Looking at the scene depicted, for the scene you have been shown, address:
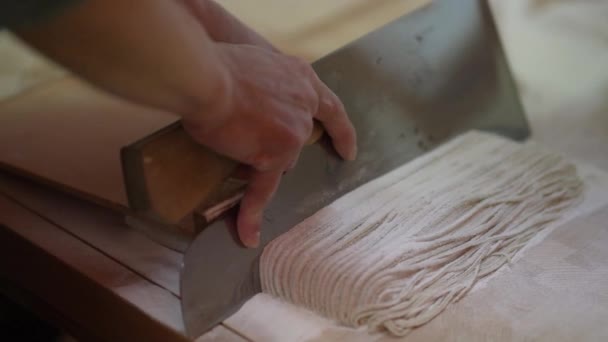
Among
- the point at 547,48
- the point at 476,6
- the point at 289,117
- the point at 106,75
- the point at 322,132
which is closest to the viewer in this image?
the point at 106,75

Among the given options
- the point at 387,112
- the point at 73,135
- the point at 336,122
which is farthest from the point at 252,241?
the point at 73,135

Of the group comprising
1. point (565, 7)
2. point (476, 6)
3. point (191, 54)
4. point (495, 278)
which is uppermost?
point (191, 54)

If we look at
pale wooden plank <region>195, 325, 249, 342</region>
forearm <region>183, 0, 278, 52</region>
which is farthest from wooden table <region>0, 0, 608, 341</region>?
forearm <region>183, 0, 278, 52</region>

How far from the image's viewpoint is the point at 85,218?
34.0 inches

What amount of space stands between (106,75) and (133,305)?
0.30 metres

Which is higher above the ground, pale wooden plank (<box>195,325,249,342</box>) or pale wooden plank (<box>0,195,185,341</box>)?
pale wooden plank (<box>0,195,185,341</box>)

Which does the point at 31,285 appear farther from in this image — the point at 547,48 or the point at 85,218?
the point at 547,48

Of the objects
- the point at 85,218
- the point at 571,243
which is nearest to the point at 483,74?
the point at 571,243

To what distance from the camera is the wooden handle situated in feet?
2.01

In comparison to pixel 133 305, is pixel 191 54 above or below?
above

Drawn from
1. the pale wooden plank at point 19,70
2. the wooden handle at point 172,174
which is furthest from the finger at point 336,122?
the pale wooden plank at point 19,70

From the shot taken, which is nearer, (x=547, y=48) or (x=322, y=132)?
(x=322, y=132)

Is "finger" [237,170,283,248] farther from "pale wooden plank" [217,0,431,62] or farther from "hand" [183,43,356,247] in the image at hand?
"pale wooden plank" [217,0,431,62]

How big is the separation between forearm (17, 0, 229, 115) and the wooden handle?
0.07m
